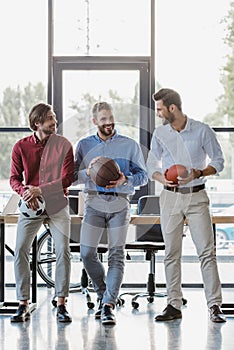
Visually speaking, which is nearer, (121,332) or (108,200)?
(121,332)

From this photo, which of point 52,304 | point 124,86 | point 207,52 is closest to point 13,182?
point 52,304

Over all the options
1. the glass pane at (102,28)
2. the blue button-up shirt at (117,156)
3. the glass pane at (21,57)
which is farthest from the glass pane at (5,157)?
the blue button-up shirt at (117,156)

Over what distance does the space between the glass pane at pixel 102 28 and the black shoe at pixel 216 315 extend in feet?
9.76

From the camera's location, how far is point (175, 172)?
530cm

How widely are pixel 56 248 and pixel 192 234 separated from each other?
97 cm

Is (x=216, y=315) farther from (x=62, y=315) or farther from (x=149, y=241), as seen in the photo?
(x=149, y=241)

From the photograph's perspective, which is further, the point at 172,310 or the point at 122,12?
the point at 122,12

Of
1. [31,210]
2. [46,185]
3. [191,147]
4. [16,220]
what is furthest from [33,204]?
[191,147]

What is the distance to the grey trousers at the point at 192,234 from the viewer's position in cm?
534

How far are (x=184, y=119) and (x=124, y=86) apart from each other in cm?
209

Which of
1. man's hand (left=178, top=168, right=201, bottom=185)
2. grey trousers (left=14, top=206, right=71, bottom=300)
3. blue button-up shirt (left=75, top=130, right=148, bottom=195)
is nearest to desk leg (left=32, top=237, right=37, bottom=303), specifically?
grey trousers (left=14, top=206, right=71, bottom=300)

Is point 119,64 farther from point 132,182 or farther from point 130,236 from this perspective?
point 132,182

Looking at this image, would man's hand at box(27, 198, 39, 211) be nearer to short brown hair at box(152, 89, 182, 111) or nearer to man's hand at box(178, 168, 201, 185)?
man's hand at box(178, 168, 201, 185)

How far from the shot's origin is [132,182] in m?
5.34
